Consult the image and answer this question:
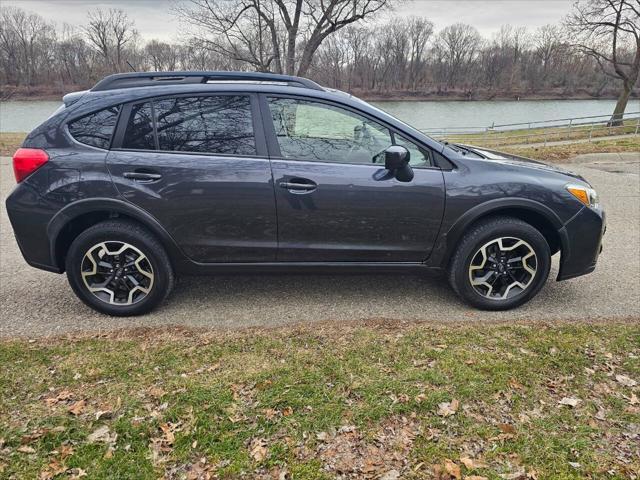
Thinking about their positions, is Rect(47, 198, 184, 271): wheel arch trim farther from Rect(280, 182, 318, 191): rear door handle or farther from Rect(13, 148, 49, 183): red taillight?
Rect(280, 182, 318, 191): rear door handle

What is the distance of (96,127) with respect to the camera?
326cm

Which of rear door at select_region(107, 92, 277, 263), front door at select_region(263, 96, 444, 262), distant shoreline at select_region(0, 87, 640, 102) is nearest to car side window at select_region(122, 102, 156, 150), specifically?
rear door at select_region(107, 92, 277, 263)

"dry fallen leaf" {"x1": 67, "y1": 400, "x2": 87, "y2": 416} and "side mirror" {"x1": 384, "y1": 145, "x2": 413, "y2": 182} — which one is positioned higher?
"side mirror" {"x1": 384, "y1": 145, "x2": 413, "y2": 182}

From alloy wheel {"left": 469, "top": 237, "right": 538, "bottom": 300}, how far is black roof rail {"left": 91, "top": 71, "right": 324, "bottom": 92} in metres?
1.88

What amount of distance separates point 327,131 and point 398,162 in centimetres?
60

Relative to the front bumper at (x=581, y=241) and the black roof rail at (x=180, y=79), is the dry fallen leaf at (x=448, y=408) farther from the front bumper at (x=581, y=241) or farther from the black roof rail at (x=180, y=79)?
the black roof rail at (x=180, y=79)

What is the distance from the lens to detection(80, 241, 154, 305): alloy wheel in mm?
3314

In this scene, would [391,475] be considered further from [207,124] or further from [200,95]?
[200,95]

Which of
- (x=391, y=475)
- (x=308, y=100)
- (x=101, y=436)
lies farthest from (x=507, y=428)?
(x=308, y=100)

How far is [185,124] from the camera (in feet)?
10.8

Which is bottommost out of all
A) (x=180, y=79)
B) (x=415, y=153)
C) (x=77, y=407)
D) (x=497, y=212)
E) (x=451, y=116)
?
(x=77, y=407)

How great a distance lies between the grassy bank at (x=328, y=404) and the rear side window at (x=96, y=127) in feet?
4.74

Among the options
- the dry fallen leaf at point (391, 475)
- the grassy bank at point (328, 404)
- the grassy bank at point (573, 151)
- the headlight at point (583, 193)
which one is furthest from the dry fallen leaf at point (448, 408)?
the grassy bank at point (573, 151)

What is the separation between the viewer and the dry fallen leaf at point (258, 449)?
6.88 ft
